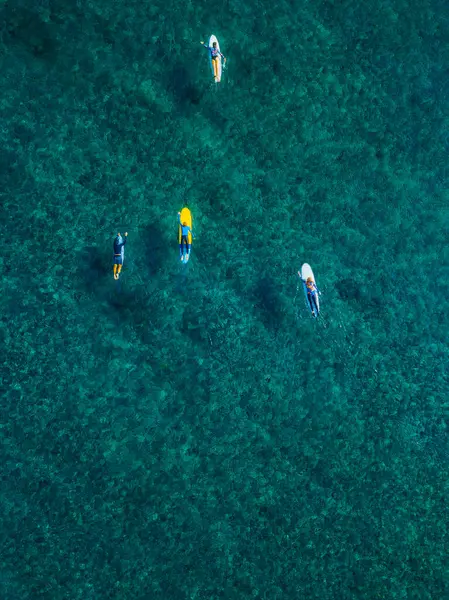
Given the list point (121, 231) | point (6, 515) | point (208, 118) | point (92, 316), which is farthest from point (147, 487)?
point (208, 118)

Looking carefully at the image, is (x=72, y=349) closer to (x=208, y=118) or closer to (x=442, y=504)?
(x=208, y=118)

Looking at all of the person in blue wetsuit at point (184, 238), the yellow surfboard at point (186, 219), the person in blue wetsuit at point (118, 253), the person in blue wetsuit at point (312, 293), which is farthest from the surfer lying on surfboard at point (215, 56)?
the person in blue wetsuit at point (312, 293)

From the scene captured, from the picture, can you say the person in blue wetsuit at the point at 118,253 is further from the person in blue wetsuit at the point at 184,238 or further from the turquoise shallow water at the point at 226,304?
the person in blue wetsuit at the point at 184,238

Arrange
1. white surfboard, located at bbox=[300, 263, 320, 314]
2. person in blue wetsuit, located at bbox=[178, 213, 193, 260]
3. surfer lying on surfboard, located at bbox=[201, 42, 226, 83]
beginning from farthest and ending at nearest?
white surfboard, located at bbox=[300, 263, 320, 314], surfer lying on surfboard, located at bbox=[201, 42, 226, 83], person in blue wetsuit, located at bbox=[178, 213, 193, 260]

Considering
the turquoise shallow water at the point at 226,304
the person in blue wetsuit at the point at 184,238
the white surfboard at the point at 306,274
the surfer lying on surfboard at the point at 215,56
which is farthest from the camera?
the white surfboard at the point at 306,274

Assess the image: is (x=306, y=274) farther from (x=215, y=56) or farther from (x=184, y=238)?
(x=215, y=56)

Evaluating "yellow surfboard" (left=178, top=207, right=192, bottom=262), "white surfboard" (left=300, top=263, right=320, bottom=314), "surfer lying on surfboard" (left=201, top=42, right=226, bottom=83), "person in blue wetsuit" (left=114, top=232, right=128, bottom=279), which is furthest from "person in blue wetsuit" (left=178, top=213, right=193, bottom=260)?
"surfer lying on surfboard" (left=201, top=42, right=226, bottom=83)

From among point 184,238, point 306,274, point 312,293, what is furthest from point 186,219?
point 312,293

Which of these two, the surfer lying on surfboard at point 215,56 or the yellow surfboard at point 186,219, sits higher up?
the surfer lying on surfboard at point 215,56

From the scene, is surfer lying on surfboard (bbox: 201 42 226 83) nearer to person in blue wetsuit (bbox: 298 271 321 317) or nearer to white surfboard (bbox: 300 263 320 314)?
white surfboard (bbox: 300 263 320 314)
